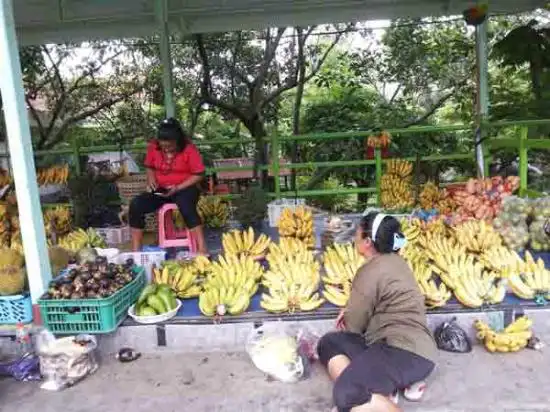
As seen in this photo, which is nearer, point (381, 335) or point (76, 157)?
point (381, 335)

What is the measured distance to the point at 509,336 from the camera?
3.51 m

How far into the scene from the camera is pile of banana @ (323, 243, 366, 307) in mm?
3871

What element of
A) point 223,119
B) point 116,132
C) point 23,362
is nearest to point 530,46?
point 23,362

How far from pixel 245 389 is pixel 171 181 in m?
2.80

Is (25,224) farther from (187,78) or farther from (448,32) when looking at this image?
(448,32)

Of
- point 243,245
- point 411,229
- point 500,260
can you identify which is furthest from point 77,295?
point 500,260

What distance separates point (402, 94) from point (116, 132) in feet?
21.2

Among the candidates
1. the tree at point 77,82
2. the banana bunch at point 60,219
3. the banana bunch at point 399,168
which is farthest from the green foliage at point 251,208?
the tree at point 77,82

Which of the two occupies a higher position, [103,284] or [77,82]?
[77,82]

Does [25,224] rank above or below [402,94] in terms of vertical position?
below

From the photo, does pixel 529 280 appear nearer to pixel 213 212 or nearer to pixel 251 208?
pixel 251 208

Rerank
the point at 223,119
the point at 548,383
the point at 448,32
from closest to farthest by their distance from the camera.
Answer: the point at 548,383, the point at 448,32, the point at 223,119

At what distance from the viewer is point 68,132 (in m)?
11.5

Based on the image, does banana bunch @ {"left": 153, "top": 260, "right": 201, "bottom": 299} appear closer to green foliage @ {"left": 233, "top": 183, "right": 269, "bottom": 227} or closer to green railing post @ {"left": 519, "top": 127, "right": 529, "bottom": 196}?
green foliage @ {"left": 233, "top": 183, "right": 269, "bottom": 227}
